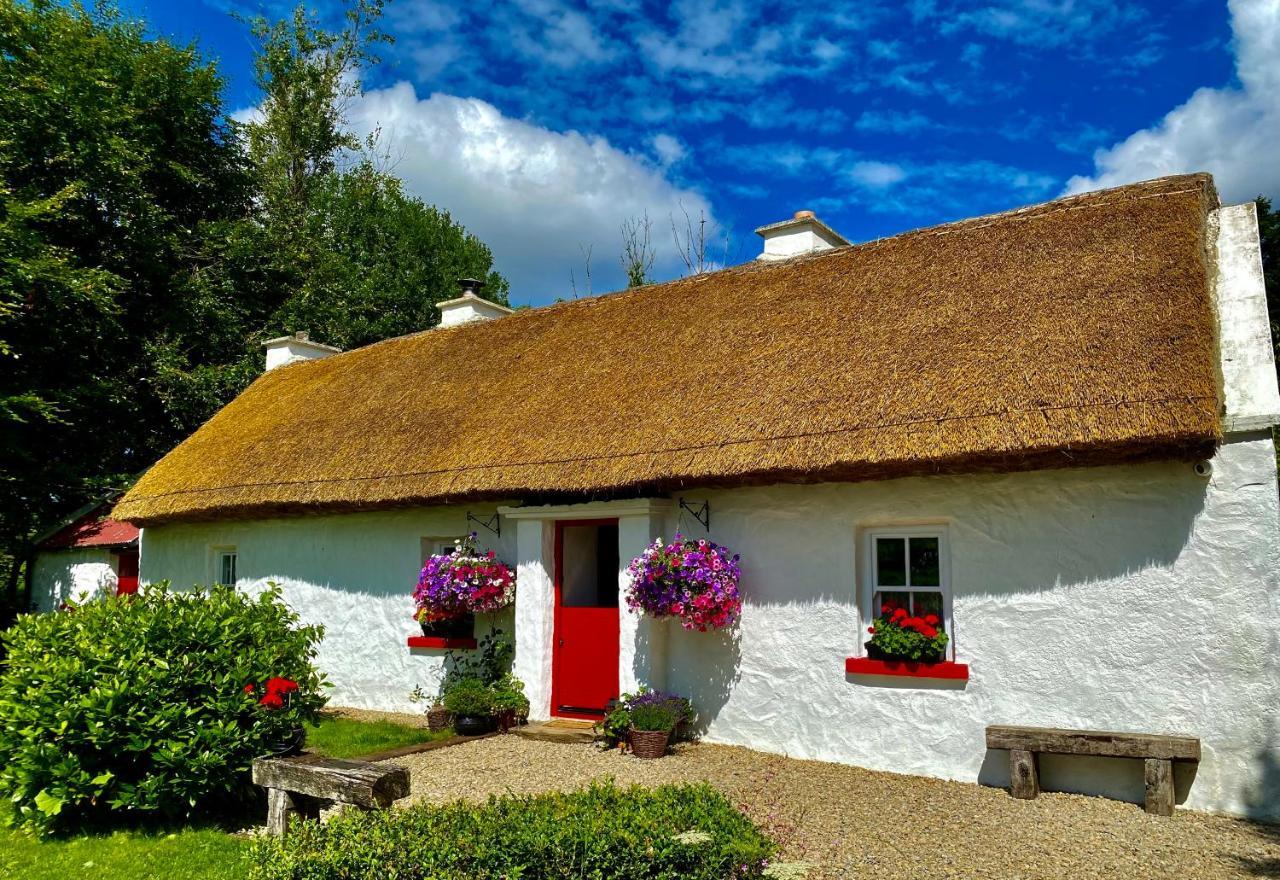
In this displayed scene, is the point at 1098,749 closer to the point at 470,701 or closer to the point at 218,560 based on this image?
the point at 470,701

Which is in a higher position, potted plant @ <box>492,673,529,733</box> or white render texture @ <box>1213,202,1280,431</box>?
white render texture @ <box>1213,202,1280,431</box>

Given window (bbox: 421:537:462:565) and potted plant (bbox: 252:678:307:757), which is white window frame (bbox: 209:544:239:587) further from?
potted plant (bbox: 252:678:307:757)

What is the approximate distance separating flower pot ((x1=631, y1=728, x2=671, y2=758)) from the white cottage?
802mm

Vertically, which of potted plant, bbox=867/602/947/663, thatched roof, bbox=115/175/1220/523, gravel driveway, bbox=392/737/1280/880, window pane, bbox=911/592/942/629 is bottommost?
gravel driveway, bbox=392/737/1280/880

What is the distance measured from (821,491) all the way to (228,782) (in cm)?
511

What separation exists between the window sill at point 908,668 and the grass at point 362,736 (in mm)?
4143

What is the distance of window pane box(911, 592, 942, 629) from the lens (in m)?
7.51

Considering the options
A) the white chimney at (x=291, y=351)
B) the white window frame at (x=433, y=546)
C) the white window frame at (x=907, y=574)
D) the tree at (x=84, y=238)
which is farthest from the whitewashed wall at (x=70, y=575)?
the white window frame at (x=907, y=574)

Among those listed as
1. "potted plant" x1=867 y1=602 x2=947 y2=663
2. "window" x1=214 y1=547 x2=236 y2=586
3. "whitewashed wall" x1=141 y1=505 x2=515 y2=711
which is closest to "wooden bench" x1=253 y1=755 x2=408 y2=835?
"potted plant" x1=867 y1=602 x2=947 y2=663

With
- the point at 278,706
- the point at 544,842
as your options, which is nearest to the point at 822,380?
the point at 278,706

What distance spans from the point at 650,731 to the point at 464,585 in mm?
2783

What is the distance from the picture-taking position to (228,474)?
43.0 ft

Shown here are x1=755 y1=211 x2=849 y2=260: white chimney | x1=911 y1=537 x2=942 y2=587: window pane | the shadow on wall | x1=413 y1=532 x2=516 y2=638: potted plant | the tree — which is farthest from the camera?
the tree

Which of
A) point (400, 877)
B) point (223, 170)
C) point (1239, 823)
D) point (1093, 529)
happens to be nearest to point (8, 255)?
point (223, 170)
